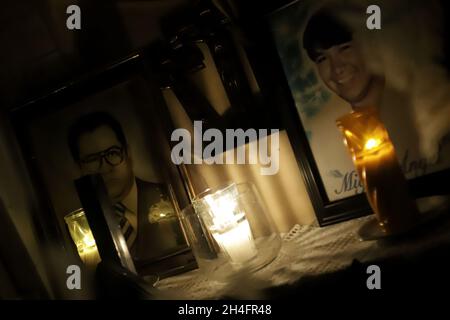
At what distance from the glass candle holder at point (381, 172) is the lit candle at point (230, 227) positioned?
255 millimetres

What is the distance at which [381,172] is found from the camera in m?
0.67

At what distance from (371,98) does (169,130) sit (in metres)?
0.45

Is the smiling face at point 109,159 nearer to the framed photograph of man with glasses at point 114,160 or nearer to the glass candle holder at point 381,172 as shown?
the framed photograph of man with glasses at point 114,160

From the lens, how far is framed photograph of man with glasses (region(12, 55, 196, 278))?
37.2 inches

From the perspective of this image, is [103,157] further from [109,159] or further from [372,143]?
[372,143]

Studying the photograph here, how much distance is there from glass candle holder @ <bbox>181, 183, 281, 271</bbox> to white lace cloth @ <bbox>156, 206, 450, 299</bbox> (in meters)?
0.03

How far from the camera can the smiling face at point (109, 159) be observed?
99cm

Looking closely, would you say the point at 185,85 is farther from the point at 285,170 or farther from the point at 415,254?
the point at 415,254

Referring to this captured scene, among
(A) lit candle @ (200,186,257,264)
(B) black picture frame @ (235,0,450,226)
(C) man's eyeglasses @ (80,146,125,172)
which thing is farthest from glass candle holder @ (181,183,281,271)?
(C) man's eyeglasses @ (80,146,125,172)

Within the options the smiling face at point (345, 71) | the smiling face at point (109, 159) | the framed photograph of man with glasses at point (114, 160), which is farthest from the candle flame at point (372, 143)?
the smiling face at point (109, 159)
